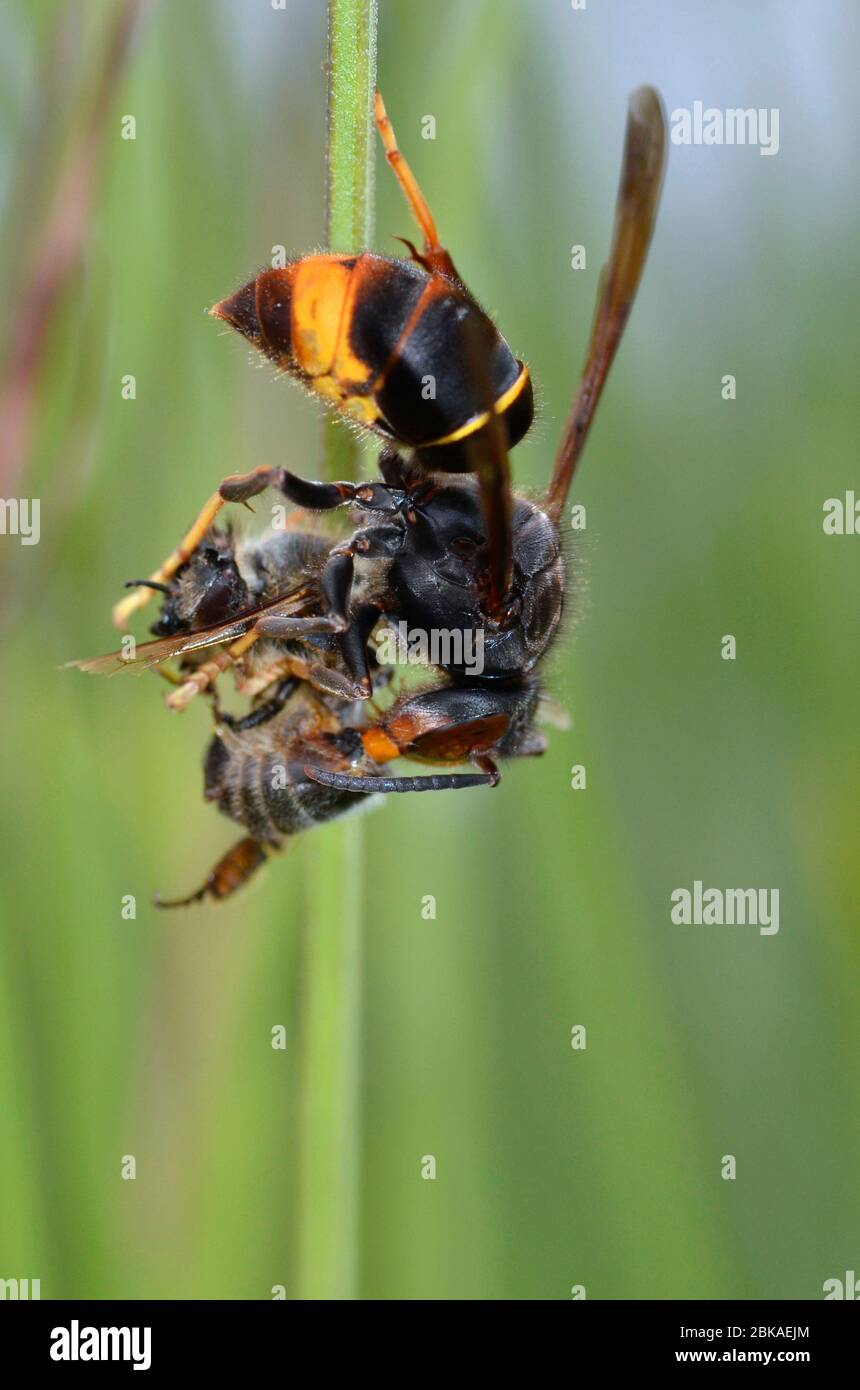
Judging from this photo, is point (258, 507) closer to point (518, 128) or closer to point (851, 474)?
point (518, 128)

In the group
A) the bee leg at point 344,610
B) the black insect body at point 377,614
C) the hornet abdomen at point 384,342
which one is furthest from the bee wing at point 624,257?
the bee leg at point 344,610

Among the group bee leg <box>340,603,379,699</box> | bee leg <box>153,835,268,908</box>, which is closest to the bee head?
bee leg <box>340,603,379,699</box>

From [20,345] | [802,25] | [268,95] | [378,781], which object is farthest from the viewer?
[802,25]

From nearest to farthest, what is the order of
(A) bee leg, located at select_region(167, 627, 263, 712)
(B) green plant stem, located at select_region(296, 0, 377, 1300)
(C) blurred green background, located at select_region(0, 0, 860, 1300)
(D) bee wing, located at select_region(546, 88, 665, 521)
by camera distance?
1. (D) bee wing, located at select_region(546, 88, 665, 521)
2. (A) bee leg, located at select_region(167, 627, 263, 712)
3. (B) green plant stem, located at select_region(296, 0, 377, 1300)
4. (C) blurred green background, located at select_region(0, 0, 860, 1300)

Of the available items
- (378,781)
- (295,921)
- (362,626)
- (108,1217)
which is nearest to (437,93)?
(362,626)

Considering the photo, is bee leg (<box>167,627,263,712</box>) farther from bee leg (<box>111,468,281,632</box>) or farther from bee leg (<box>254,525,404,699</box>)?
bee leg (<box>111,468,281,632</box>)

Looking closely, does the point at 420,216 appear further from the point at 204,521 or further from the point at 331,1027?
the point at 331,1027

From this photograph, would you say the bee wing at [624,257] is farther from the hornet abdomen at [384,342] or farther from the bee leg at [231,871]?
the bee leg at [231,871]
